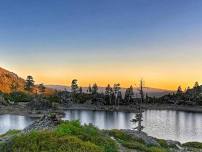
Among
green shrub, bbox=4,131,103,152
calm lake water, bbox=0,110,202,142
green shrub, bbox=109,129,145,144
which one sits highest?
green shrub, bbox=4,131,103,152

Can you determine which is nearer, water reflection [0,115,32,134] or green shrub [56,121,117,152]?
green shrub [56,121,117,152]

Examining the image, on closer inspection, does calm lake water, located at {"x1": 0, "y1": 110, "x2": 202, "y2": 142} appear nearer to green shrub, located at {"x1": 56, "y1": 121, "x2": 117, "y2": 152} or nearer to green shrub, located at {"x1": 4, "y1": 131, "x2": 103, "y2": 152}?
green shrub, located at {"x1": 56, "y1": 121, "x2": 117, "y2": 152}

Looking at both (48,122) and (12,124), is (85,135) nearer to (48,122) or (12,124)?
(48,122)

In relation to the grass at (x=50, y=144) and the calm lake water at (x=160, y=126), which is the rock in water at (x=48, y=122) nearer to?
the grass at (x=50, y=144)

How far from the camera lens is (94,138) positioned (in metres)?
16.0

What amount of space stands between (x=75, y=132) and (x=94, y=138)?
0.90 metres

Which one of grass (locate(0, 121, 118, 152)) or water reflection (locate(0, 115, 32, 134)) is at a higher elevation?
grass (locate(0, 121, 118, 152))

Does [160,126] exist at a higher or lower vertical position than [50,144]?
lower

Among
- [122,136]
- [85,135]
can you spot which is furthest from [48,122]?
[85,135]

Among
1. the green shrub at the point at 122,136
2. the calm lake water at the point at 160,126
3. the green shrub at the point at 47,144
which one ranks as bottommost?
the calm lake water at the point at 160,126

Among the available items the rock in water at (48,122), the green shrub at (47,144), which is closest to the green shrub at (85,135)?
the green shrub at (47,144)

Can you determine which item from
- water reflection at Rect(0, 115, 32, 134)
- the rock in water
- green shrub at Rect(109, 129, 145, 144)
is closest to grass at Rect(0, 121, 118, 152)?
the rock in water

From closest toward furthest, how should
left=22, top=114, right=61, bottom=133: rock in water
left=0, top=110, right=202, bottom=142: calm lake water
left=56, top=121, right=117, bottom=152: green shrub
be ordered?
left=56, top=121, right=117, bottom=152: green shrub < left=22, top=114, right=61, bottom=133: rock in water < left=0, top=110, right=202, bottom=142: calm lake water

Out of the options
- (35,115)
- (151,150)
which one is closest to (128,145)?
(151,150)
